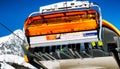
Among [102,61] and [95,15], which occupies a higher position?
[95,15]

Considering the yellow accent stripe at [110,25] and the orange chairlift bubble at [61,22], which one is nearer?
the orange chairlift bubble at [61,22]

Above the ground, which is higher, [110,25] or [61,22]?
[61,22]

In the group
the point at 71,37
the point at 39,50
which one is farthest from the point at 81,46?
the point at 39,50

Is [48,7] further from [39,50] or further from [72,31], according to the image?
[39,50]

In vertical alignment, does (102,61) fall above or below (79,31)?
below

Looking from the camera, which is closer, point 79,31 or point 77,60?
point 79,31

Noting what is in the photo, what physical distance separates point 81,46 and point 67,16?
3.12 ft

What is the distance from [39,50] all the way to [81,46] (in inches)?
55.2

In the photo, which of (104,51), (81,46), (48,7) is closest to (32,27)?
(48,7)

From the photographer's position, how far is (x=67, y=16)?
952 cm

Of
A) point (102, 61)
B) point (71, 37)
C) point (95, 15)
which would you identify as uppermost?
point (95, 15)

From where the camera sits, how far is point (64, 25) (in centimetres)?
943

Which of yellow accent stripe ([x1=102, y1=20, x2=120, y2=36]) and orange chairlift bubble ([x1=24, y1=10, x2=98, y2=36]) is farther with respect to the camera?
yellow accent stripe ([x1=102, y1=20, x2=120, y2=36])

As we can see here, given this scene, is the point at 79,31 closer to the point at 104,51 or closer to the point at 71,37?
the point at 71,37
